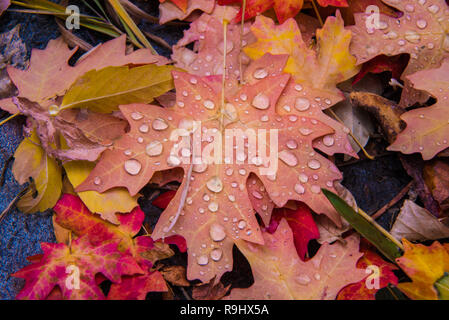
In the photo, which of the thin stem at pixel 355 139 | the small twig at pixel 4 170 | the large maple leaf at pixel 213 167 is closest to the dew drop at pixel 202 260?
the large maple leaf at pixel 213 167

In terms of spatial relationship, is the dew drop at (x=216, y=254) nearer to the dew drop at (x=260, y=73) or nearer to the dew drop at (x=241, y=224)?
the dew drop at (x=241, y=224)

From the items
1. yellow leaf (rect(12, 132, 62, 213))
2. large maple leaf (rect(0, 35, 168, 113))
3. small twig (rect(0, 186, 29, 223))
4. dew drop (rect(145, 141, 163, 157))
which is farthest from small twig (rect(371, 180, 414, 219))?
small twig (rect(0, 186, 29, 223))

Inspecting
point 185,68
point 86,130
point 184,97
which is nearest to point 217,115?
point 184,97

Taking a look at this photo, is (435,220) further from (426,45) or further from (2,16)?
(2,16)

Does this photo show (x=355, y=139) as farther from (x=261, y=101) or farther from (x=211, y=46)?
(x=211, y=46)

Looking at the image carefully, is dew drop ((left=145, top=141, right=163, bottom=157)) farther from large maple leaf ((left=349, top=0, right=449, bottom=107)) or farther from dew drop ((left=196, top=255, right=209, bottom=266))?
large maple leaf ((left=349, top=0, right=449, bottom=107))
